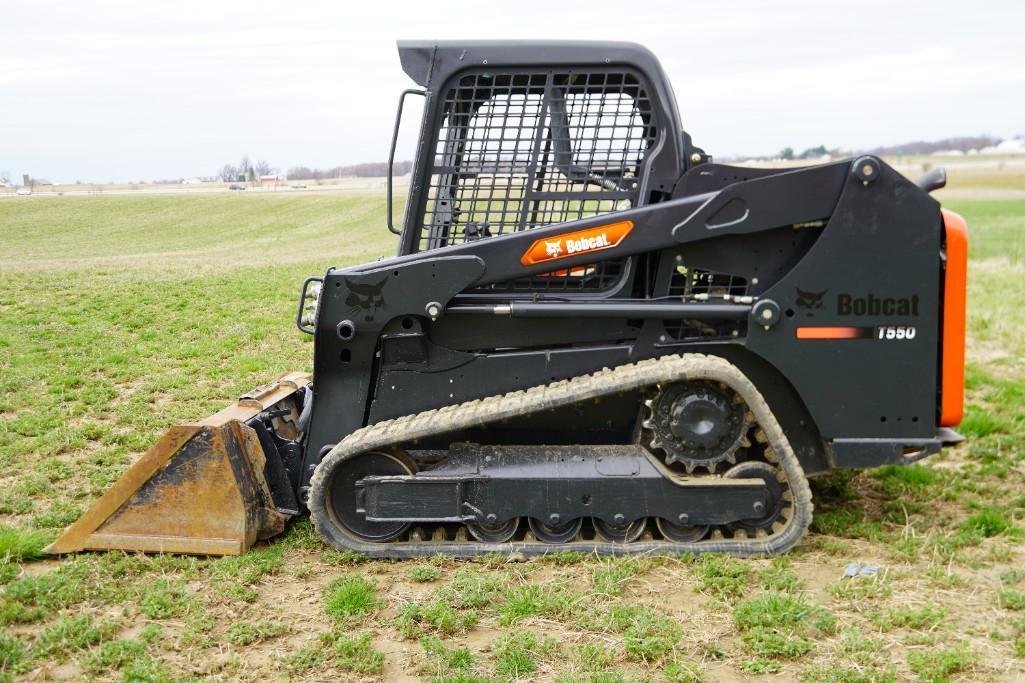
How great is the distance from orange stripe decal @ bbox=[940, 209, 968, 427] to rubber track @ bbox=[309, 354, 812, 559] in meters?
0.94

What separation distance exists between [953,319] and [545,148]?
2.46m

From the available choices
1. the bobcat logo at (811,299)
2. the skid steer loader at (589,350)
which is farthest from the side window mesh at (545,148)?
the bobcat logo at (811,299)

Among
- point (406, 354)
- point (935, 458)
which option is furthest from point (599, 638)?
point (935, 458)

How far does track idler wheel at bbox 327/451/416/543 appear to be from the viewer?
16.3 ft

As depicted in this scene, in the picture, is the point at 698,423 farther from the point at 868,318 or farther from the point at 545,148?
the point at 545,148

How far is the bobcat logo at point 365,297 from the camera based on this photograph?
5.03 meters

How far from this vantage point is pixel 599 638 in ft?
13.1

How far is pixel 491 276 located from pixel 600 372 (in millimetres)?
815

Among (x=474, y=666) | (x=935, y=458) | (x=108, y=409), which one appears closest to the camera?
(x=474, y=666)

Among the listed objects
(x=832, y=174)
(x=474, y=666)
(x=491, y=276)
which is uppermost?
(x=832, y=174)

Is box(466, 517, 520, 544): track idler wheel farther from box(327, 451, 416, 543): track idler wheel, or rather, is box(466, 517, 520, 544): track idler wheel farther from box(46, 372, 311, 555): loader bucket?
box(46, 372, 311, 555): loader bucket

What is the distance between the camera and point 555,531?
16.2ft

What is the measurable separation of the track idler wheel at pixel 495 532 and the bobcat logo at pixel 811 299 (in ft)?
6.47

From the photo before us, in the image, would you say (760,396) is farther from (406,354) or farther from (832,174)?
(406,354)
